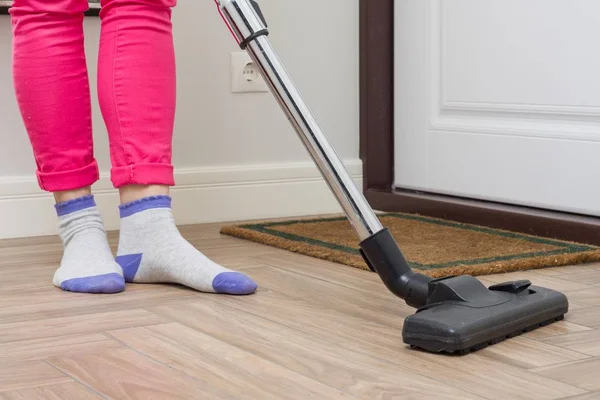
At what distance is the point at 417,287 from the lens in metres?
0.99

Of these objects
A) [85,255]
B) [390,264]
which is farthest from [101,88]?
[390,264]

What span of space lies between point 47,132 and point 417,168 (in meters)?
0.92

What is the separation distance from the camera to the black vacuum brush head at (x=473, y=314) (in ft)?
2.92

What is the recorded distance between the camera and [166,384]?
0.81m

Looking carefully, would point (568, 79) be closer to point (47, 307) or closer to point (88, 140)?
point (88, 140)

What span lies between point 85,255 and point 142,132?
0.18 metres

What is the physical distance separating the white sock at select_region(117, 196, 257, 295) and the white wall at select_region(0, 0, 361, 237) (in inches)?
22.1

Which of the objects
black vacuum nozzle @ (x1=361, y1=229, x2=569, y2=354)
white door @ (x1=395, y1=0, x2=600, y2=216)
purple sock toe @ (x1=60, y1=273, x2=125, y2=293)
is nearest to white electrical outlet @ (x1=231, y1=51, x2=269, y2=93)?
white door @ (x1=395, y1=0, x2=600, y2=216)

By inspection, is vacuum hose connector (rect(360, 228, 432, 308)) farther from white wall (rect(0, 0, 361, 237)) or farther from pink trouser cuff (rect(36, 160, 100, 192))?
white wall (rect(0, 0, 361, 237))

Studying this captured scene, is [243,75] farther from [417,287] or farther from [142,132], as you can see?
[417,287]

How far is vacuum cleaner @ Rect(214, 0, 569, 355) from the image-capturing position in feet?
2.95

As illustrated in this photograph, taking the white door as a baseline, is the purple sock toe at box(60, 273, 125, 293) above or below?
below

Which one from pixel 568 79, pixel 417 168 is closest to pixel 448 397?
pixel 568 79

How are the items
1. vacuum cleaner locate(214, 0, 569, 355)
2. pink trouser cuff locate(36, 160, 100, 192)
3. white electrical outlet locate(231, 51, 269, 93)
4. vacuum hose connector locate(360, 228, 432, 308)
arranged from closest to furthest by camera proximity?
vacuum cleaner locate(214, 0, 569, 355)
vacuum hose connector locate(360, 228, 432, 308)
pink trouser cuff locate(36, 160, 100, 192)
white electrical outlet locate(231, 51, 269, 93)
